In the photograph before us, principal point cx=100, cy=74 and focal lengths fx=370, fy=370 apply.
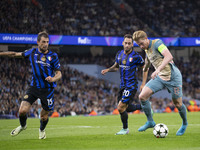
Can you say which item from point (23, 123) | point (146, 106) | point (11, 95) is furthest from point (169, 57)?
point (11, 95)

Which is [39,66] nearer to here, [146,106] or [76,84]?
[146,106]

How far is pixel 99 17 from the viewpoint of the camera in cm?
3509

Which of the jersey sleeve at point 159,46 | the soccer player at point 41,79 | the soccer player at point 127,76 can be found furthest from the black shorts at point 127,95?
the soccer player at point 41,79

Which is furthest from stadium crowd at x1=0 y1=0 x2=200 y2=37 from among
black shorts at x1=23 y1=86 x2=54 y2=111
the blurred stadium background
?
black shorts at x1=23 y1=86 x2=54 y2=111

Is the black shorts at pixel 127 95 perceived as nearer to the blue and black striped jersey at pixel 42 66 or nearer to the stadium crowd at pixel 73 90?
the blue and black striped jersey at pixel 42 66

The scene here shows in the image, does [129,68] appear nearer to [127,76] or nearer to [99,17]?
[127,76]

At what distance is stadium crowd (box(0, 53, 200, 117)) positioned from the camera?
28.0 meters

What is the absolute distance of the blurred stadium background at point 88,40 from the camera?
29953mm

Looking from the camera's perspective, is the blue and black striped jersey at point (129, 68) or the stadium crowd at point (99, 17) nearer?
the blue and black striped jersey at point (129, 68)

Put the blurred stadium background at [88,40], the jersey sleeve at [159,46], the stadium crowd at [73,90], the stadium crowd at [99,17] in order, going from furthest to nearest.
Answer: the stadium crowd at [99,17] < the blurred stadium background at [88,40] < the stadium crowd at [73,90] < the jersey sleeve at [159,46]

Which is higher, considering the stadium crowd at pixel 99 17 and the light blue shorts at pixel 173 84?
the stadium crowd at pixel 99 17

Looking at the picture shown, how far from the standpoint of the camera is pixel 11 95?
27891 millimetres

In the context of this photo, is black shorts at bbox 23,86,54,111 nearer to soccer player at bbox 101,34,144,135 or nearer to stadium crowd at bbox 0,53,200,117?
soccer player at bbox 101,34,144,135

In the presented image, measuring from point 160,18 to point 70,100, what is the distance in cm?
1454
